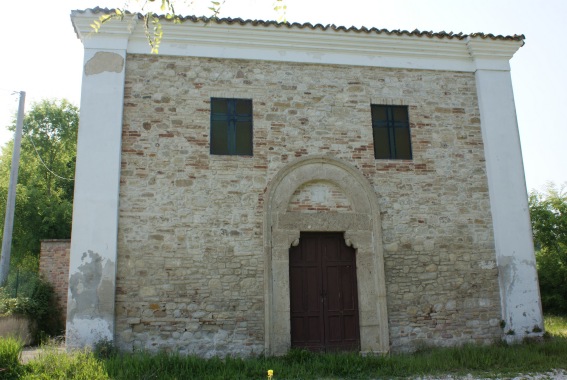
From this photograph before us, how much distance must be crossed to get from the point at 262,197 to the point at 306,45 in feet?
9.80

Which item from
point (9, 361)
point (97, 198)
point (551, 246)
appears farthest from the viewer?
point (551, 246)

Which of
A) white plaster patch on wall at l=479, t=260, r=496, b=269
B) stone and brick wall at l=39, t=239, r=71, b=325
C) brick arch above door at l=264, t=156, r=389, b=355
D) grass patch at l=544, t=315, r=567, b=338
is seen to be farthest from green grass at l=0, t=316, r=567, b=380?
stone and brick wall at l=39, t=239, r=71, b=325

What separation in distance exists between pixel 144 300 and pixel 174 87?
3.66 m

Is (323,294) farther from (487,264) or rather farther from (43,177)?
(43,177)

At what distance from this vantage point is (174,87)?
834 cm

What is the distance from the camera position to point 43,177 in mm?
20422

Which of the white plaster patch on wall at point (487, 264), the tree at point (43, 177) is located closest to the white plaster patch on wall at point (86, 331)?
the white plaster patch on wall at point (487, 264)

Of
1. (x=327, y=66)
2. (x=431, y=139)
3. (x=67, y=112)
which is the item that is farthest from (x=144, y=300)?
(x=67, y=112)

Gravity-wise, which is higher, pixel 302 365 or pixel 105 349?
pixel 105 349

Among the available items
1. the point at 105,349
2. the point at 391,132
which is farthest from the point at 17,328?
the point at 391,132

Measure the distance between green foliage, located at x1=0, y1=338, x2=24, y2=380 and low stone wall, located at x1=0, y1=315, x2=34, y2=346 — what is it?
10.6 feet

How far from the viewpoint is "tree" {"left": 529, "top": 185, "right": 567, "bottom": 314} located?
13.2 m

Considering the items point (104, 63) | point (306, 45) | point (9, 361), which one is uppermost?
point (306, 45)

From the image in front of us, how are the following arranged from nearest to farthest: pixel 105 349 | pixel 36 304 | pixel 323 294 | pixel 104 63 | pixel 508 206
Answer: pixel 105 349
pixel 323 294
pixel 104 63
pixel 508 206
pixel 36 304
